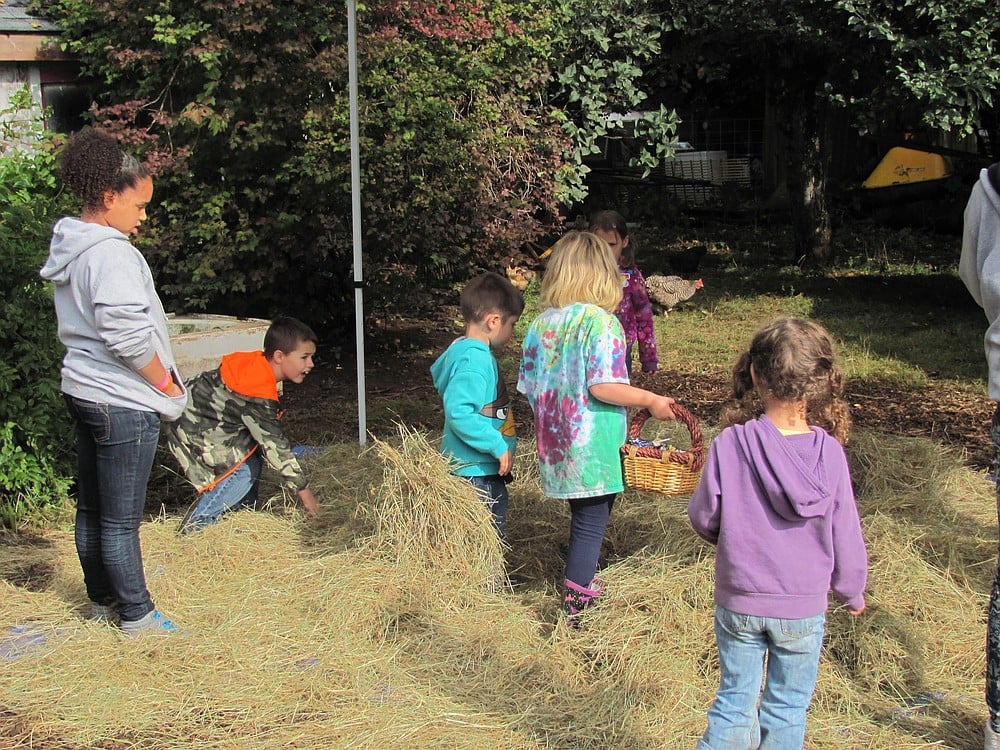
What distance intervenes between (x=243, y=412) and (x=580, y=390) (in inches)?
66.7

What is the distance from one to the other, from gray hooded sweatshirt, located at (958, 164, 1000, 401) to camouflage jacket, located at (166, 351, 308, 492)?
112 inches

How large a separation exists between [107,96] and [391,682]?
20.6ft

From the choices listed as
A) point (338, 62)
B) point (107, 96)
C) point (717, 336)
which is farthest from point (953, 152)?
point (107, 96)

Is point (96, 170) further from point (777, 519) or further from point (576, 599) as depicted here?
point (777, 519)

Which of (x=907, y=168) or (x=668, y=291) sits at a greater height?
(x=907, y=168)

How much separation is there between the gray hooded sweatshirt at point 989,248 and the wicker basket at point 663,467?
1134mm

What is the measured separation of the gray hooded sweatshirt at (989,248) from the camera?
286 centimetres

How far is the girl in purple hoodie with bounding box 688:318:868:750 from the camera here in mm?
2523

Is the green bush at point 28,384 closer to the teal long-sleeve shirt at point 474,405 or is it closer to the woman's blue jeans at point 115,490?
the woman's blue jeans at point 115,490

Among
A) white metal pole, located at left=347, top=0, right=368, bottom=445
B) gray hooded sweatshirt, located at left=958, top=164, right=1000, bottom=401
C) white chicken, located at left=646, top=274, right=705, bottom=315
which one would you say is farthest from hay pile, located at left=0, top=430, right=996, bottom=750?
white chicken, located at left=646, top=274, right=705, bottom=315

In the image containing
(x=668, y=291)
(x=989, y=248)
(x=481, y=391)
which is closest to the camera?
(x=989, y=248)

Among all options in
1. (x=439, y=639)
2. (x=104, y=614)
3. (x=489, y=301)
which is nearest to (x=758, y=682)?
(x=439, y=639)

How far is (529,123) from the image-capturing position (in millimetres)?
8617

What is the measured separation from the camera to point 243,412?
4.56 meters
